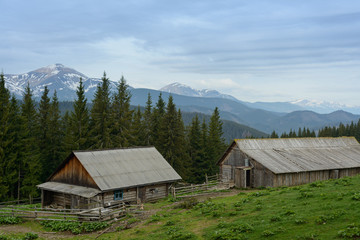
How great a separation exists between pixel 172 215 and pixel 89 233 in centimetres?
683

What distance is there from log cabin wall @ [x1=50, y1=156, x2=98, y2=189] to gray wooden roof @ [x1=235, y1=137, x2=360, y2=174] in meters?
22.2

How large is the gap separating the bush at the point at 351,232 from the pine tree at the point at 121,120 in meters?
A: 41.4

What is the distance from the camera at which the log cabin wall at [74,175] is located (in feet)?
105

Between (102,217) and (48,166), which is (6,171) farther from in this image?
(102,217)

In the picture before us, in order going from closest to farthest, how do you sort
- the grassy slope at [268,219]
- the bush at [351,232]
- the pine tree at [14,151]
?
the bush at [351,232] → the grassy slope at [268,219] → the pine tree at [14,151]

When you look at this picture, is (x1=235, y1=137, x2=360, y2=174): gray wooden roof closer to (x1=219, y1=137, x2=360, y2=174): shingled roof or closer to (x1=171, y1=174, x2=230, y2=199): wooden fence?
(x1=219, y1=137, x2=360, y2=174): shingled roof

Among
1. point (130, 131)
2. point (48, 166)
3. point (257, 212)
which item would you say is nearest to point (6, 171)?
point (48, 166)

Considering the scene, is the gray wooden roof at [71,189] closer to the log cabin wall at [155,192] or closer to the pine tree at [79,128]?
the log cabin wall at [155,192]

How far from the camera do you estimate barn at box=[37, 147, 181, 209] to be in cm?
3125

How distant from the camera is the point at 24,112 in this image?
166 ft

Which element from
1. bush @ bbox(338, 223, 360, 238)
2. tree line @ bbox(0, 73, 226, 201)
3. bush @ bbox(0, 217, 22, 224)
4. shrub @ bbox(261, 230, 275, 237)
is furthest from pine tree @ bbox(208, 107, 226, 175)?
bush @ bbox(338, 223, 360, 238)

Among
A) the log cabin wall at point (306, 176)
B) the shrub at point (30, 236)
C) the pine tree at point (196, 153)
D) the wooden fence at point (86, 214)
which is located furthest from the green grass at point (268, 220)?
the pine tree at point (196, 153)

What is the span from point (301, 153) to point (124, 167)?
90.7 ft

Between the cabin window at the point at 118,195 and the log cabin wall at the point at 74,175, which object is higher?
the log cabin wall at the point at 74,175
